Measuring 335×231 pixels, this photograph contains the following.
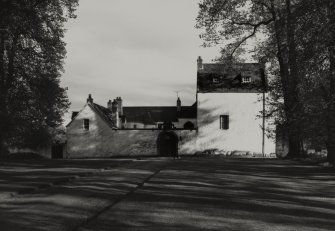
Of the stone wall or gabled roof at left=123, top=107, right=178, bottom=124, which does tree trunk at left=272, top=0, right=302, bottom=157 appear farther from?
gabled roof at left=123, top=107, right=178, bottom=124

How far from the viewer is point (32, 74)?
4109 centimetres

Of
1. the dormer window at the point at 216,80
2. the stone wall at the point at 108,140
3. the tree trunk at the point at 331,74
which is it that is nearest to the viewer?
the tree trunk at the point at 331,74

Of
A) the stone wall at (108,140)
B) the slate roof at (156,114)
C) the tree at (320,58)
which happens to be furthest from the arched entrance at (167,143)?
the tree at (320,58)

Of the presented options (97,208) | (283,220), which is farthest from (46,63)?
(283,220)

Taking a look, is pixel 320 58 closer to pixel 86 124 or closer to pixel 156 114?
pixel 86 124

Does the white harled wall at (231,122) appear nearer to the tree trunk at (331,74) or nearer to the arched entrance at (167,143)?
the arched entrance at (167,143)

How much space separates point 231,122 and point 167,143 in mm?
8254

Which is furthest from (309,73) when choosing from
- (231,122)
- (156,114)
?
(156,114)

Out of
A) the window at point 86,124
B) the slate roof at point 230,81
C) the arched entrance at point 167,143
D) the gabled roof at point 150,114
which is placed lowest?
the arched entrance at point 167,143

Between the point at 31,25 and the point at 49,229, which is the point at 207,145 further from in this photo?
the point at 49,229

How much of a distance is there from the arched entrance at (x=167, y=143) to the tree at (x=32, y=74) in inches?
788

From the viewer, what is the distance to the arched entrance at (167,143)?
201 ft

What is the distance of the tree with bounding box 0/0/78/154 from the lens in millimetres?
38438

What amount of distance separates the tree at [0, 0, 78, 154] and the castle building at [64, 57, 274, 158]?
18.7m
